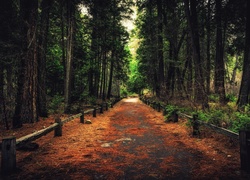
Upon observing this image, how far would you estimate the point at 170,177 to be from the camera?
392cm

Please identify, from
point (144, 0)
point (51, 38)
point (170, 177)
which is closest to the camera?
point (170, 177)

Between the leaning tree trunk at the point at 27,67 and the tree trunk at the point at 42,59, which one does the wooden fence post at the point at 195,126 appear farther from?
the tree trunk at the point at 42,59

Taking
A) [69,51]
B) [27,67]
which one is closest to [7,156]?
[27,67]

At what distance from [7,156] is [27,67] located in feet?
19.6

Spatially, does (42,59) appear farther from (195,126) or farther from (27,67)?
(195,126)

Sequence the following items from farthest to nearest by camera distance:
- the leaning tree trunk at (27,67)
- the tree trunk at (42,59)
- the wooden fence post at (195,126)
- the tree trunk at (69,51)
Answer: the tree trunk at (69,51)
the tree trunk at (42,59)
the leaning tree trunk at (27,67)
the wooden fence post at (195,126)

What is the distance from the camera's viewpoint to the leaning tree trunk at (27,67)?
8.87 meters

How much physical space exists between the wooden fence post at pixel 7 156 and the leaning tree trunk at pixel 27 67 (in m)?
5.05

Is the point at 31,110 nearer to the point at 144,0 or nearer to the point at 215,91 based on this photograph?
the point at 215,91

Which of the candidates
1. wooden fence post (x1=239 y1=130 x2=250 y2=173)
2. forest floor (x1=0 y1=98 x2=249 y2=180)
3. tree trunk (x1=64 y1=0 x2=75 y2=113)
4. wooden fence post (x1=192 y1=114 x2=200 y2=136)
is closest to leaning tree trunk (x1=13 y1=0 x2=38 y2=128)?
forest floor (x1=0 y1=98 x2=249 y2=180)

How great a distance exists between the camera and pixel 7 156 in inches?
163

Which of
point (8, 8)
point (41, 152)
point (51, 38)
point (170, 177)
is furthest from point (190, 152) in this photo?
point (51, 38)

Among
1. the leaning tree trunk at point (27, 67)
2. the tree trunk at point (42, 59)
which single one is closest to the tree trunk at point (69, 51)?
the tree trunk at point (42, 59)

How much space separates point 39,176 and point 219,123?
20.0 ft
